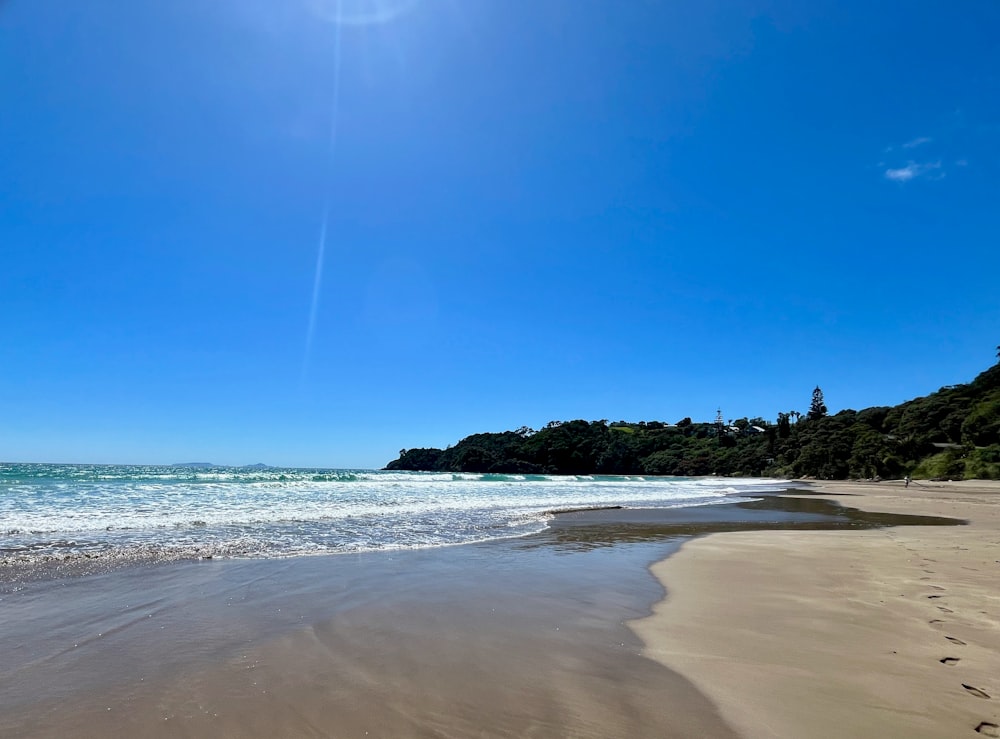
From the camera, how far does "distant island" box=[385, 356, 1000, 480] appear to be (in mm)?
59625

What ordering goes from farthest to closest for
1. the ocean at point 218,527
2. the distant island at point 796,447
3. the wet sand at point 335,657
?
the distant island at point 796,447 → the ocean at point 218,527 → the wet sand at point 335,657

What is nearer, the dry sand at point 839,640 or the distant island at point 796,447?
the dry sand at point 839,640

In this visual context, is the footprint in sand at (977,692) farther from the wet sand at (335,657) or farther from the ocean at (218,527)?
the ocean at (218,527)

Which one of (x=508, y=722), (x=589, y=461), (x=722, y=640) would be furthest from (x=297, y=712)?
(x=589, y=461)

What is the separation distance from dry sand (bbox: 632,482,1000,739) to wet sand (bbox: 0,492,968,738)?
0.36 m

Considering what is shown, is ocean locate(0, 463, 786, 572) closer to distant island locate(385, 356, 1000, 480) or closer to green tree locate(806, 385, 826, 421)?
distant island locate(385, 356, 1000, 480)

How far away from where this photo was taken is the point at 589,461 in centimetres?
13775

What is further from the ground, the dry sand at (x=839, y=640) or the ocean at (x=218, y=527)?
the ocean at (x=218, y=527)

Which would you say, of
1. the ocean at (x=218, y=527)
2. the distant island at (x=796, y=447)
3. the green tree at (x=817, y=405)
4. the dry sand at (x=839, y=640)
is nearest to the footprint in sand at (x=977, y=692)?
the dry sand at (x=839, y=640)

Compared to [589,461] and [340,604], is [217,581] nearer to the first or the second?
[340,604]

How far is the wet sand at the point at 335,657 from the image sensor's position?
128 inches

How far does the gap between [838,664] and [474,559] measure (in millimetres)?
5928

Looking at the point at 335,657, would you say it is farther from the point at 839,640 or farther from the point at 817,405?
the point at 817,405

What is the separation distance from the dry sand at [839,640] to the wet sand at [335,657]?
362 millimetres
